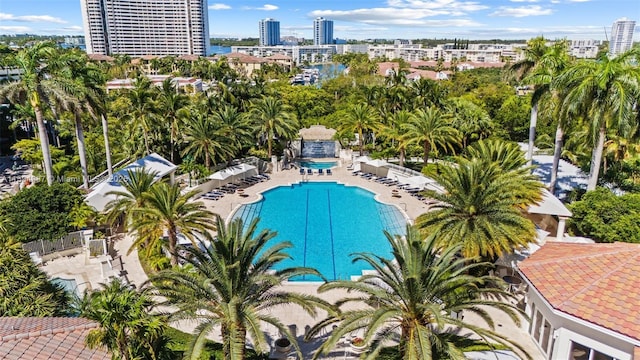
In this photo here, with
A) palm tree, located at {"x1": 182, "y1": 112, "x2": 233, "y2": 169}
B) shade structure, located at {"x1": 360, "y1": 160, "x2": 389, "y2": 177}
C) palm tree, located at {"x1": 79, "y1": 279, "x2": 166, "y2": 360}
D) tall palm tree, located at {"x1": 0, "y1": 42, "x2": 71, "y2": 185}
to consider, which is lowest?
shade structure, located at {"x1": 360, "y1": 160, "x2": 389, "y2": 177}

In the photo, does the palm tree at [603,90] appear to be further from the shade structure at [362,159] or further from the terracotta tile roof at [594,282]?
the shade structure at [362,159]

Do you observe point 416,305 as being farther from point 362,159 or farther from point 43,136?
point 362,159

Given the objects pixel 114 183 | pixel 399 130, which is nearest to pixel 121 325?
pixel 114 183

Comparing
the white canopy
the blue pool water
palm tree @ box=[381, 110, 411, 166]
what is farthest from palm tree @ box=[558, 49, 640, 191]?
the blue pool water

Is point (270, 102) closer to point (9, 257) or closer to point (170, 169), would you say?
point (170, 169)

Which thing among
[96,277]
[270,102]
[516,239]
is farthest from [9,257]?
[270,102]

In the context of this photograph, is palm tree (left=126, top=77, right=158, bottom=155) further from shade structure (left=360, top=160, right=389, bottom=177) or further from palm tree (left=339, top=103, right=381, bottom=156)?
shade structure (left=360, top=160, right=389, bottom=177)
